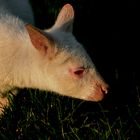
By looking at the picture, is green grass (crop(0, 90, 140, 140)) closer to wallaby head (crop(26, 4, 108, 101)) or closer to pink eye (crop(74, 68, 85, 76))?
wallaby head (crop(26, 4, 108, 101))

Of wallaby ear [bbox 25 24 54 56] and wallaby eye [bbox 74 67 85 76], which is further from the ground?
wallaby ear [bbox 25 24 54 56]

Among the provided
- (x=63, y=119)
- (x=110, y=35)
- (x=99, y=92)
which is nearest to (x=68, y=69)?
(x=99, y=92)

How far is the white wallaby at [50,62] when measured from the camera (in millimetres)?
6566

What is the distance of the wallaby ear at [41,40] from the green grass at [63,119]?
27.5 inches

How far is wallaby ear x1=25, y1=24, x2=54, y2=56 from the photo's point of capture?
6285 millimetres

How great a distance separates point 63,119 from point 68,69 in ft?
1.87

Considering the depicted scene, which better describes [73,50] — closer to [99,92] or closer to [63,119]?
[99,92]

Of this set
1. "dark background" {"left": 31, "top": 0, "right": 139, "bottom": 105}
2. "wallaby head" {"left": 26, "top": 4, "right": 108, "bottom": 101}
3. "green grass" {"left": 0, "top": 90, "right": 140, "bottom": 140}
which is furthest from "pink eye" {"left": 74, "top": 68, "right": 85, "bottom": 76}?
"dark background" {"left": 31, "top": 0, "right": 139, "bottom": 105}

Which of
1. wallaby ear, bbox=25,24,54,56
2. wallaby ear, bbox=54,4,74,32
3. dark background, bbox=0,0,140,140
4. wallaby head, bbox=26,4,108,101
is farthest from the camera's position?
wallaby ear, bbox=54,4,74,32

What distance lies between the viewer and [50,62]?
6629mm

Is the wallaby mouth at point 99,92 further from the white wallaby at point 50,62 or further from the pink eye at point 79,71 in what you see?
the pink eye at point 79,71

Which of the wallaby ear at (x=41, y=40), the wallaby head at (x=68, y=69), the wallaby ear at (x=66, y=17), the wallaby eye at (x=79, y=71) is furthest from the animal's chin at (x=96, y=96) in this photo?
the wallaby ear at (x=66, y=17)

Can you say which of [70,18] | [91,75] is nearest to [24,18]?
[70,18]

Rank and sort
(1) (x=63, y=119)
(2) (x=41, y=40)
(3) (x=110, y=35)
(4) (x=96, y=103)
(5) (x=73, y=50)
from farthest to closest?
(3) (x=110, y=35)
(4) (x=96, y=103)
(1) (x=63, y=119)
(5) (x=73, y=50)
(2) (x=41, y=40)
